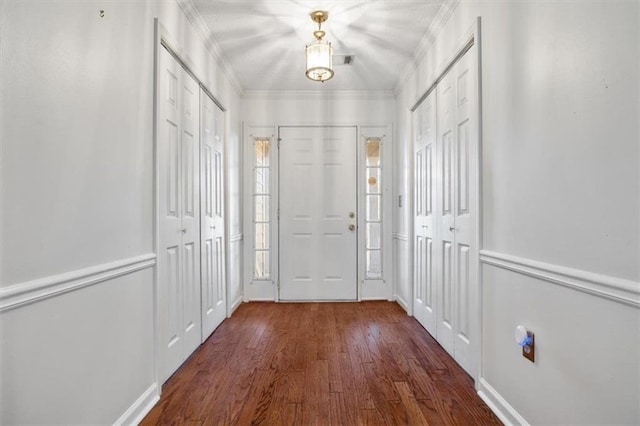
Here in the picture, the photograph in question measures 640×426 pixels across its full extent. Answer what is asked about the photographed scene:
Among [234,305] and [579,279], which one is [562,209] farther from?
[234,305]

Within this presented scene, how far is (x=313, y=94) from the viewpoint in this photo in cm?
385

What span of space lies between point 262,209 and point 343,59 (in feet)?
Result: 6.15

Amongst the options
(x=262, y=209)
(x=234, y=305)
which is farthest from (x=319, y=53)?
(x=234, y=305)

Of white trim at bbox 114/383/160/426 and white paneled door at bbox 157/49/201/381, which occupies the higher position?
white paneled door at bbox 157/49/201/381

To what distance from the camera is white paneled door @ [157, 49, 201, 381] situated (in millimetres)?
1912

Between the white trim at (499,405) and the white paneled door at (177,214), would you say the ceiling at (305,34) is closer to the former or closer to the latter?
the white paneled door at (177,214)

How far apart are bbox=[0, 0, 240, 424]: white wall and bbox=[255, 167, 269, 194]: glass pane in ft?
6.88

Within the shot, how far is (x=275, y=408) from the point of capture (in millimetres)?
1729

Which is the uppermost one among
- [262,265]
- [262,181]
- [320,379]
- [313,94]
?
[313,94]

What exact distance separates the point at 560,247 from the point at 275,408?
1560mm

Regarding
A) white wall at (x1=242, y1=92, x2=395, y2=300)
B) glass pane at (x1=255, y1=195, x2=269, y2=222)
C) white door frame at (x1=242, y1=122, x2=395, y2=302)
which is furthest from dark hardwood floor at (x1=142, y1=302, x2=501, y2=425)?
glass pane at (x1=255, y1=195, x2=269, y2=222)

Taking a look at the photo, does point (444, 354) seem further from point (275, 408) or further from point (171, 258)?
point (171, 258)

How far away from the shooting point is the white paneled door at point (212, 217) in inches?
104

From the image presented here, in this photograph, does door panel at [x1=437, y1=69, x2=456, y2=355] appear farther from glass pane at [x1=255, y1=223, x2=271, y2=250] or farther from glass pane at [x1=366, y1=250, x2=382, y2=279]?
glass pane at [x1=255, y1=223, x2=271, y2=250]
